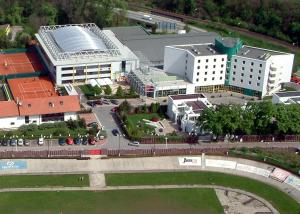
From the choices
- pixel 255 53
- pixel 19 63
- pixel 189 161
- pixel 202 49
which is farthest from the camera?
pixel 19 63

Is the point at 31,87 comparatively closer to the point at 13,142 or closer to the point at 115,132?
the point at 13,142

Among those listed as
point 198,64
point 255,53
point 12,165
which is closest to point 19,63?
point 198,64

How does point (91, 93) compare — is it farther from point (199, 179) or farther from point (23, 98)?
point (199, 179)

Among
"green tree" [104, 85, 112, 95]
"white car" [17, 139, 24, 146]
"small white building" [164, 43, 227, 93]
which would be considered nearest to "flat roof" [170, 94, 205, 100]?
"small white building" [164, 43, 227, 93]

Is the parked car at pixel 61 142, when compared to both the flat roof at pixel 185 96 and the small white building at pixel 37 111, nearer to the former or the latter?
the small white building at pixel 37 111

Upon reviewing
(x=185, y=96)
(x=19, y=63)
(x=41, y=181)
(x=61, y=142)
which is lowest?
(x=41, y=181)

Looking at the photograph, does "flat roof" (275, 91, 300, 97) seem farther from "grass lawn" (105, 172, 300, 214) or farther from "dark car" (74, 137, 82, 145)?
"dark car" (74, 137, 82, 145)
